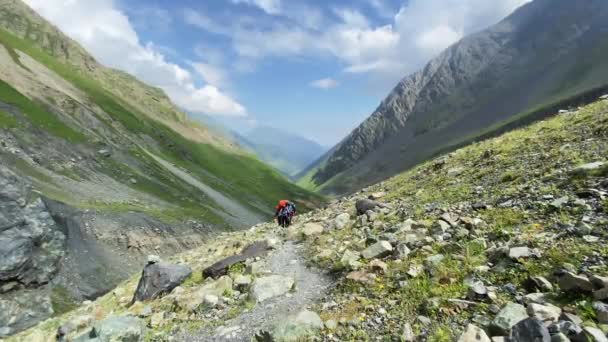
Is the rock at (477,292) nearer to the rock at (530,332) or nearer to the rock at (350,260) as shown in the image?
the rock at (530,332)

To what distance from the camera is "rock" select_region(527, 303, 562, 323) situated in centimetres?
536

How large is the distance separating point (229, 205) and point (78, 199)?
49444mm

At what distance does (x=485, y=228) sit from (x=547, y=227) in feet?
5.08

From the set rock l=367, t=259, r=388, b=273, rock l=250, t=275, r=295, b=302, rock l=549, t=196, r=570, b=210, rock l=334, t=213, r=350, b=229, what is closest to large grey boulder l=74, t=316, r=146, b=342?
rock l=250, t=275, r=295, b=302

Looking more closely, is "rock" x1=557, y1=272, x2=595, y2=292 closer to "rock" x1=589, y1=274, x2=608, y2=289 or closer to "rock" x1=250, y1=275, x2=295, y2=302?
"rock" x1=589, y1=274, x2=608, y2=289

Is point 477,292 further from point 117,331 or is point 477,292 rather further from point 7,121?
point 7,121

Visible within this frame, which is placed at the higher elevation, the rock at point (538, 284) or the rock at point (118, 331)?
the rock at point (538, 284)

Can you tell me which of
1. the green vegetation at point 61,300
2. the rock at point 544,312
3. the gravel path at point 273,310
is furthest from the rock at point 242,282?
the green vegetation at point 61,300

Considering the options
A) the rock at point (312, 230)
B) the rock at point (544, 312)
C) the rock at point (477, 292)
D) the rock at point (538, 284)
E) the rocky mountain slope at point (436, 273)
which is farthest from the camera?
the rock at point (312, 230)

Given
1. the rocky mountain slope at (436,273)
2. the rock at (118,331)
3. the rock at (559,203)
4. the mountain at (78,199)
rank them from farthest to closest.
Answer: the mountain at (78,199)
the rock at (118,331)
the rock at (559,203)
the rocky mountain slope at (436,273)

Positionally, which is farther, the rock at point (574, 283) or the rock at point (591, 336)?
the rock at point (574, 283)

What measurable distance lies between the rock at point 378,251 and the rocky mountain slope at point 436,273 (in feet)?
0.15

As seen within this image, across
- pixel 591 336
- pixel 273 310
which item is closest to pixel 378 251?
pixel 273 310

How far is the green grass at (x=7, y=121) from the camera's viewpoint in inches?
2324
